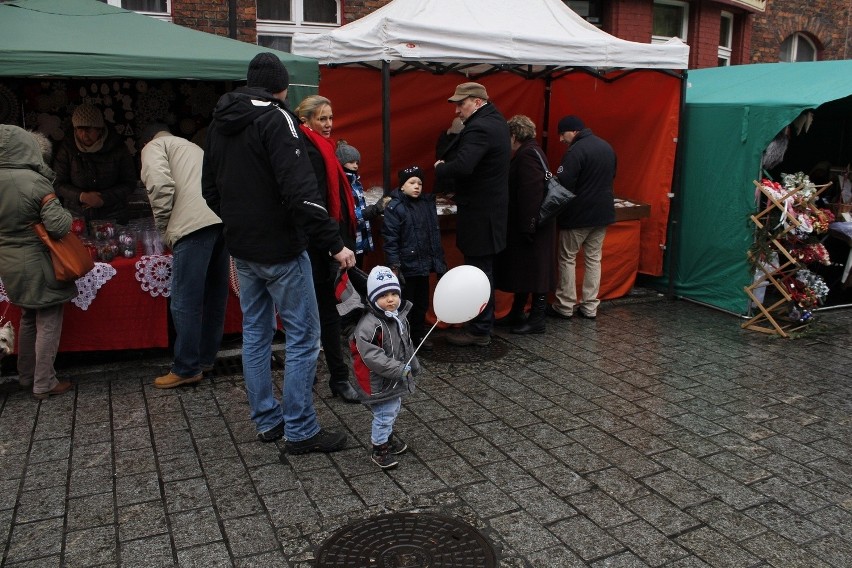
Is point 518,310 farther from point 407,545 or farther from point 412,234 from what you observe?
point 407,545

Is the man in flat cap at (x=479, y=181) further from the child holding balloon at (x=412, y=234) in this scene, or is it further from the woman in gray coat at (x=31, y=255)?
the woman in gray coat at (x=31, y=255)

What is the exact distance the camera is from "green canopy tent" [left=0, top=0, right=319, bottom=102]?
507cm

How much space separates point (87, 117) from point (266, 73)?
290cm

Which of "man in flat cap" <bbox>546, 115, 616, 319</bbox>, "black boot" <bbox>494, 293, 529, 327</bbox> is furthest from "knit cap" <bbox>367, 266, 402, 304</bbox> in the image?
"man in flat cap" <bbox>546, 115, 616, 319</bbox>

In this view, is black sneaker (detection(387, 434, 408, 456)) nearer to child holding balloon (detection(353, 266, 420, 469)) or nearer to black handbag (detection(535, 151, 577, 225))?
child holding balloon (detection(353, 266, 420, 469))

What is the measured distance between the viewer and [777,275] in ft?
22.5

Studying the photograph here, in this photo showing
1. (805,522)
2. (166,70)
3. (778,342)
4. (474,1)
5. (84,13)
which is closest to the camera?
(805,522)

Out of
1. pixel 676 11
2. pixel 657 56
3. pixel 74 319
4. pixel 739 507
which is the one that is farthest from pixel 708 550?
pixel 676 11

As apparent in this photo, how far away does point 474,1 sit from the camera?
6875 millimetres

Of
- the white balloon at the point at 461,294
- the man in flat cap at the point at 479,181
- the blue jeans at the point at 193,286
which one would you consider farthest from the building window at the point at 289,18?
the white balloon at the point at 461,294

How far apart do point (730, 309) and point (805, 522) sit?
399 centimetres

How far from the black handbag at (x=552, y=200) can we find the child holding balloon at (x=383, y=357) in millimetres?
2698

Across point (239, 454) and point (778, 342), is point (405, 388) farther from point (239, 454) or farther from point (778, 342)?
point (778, 342)

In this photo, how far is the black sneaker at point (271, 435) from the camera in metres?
4.37
